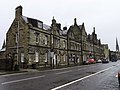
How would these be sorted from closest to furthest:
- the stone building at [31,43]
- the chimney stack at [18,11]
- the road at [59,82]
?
the road at [59,82] < the stone building at [31,43] < the chimney stack at [18,11]

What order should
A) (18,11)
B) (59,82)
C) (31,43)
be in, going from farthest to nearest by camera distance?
(18,11) < (31,43) < (59,82)

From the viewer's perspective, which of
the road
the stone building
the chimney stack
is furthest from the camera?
the chimney stack

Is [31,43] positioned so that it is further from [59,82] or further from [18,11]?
[59,82]

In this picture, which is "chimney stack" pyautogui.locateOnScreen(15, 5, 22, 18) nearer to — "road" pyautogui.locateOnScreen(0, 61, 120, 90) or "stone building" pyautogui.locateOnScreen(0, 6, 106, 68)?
"stone building" pyautogui.locateOnScreen(0, 6, 106, 68)

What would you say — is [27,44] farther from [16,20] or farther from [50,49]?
[50,49]

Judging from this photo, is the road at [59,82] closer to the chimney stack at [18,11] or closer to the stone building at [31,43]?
the stone building at [31,43]

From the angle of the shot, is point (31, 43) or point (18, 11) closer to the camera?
point (31, 43)

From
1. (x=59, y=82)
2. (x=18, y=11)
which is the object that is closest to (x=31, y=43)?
(x=18, y=11)

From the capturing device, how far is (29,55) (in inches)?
1549

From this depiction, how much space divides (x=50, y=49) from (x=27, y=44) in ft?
29.7

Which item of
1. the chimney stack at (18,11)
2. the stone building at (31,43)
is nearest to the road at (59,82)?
the stone building at (31,43)

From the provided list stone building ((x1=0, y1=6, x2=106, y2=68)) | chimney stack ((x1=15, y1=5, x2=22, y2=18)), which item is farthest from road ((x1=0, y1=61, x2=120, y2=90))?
chimney stack ((x1=15, y1=5, x2=22, y2=18))

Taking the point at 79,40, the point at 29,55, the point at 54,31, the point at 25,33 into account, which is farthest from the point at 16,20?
the point at 79,40

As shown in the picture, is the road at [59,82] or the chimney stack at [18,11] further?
the chimney stack at [18,11]
